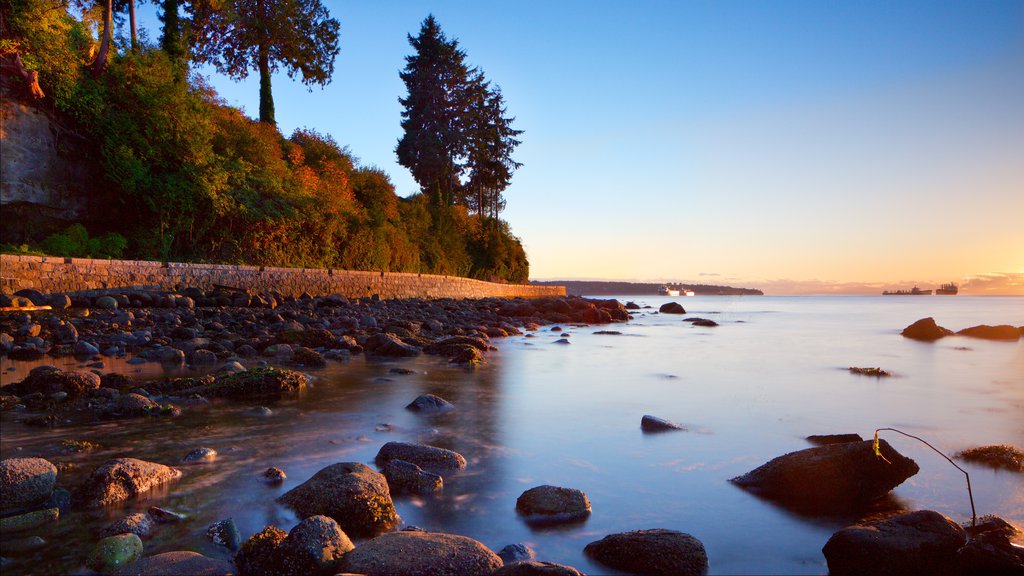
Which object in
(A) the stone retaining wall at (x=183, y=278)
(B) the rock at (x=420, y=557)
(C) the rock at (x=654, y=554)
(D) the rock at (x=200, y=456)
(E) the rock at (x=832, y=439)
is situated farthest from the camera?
(A) the stone retaining wall at (x=183, y=278)

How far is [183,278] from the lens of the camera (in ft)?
43.0

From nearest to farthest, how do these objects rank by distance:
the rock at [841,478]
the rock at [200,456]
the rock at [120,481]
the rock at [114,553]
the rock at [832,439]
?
the rock at [114,553], the rock at [120,481], the rock at [841,478], the rock at [200,456], the rock at [832,439]

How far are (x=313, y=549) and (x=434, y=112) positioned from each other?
1539 inches

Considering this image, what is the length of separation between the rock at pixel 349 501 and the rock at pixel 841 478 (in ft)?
6.41

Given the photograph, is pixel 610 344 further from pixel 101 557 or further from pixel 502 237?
pixel 502 237

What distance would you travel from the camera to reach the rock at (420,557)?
6.04 feet

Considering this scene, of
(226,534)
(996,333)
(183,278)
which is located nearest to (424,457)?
(226,534)

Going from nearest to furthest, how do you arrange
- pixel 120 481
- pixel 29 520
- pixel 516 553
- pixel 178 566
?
pixel 178 566 → pixel 516 553 → pixel 29 520 → pixel 120 481

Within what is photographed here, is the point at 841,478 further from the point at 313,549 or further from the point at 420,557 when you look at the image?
the point at 313,549

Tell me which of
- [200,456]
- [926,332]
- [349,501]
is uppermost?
[349,501]

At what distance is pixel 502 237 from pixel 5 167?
98.4ft

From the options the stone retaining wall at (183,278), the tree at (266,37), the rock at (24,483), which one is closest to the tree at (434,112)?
the tree at (266,37)

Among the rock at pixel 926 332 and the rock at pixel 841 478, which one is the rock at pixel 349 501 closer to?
the rock at pixel 841 478

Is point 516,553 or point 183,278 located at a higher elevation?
point 183,278
